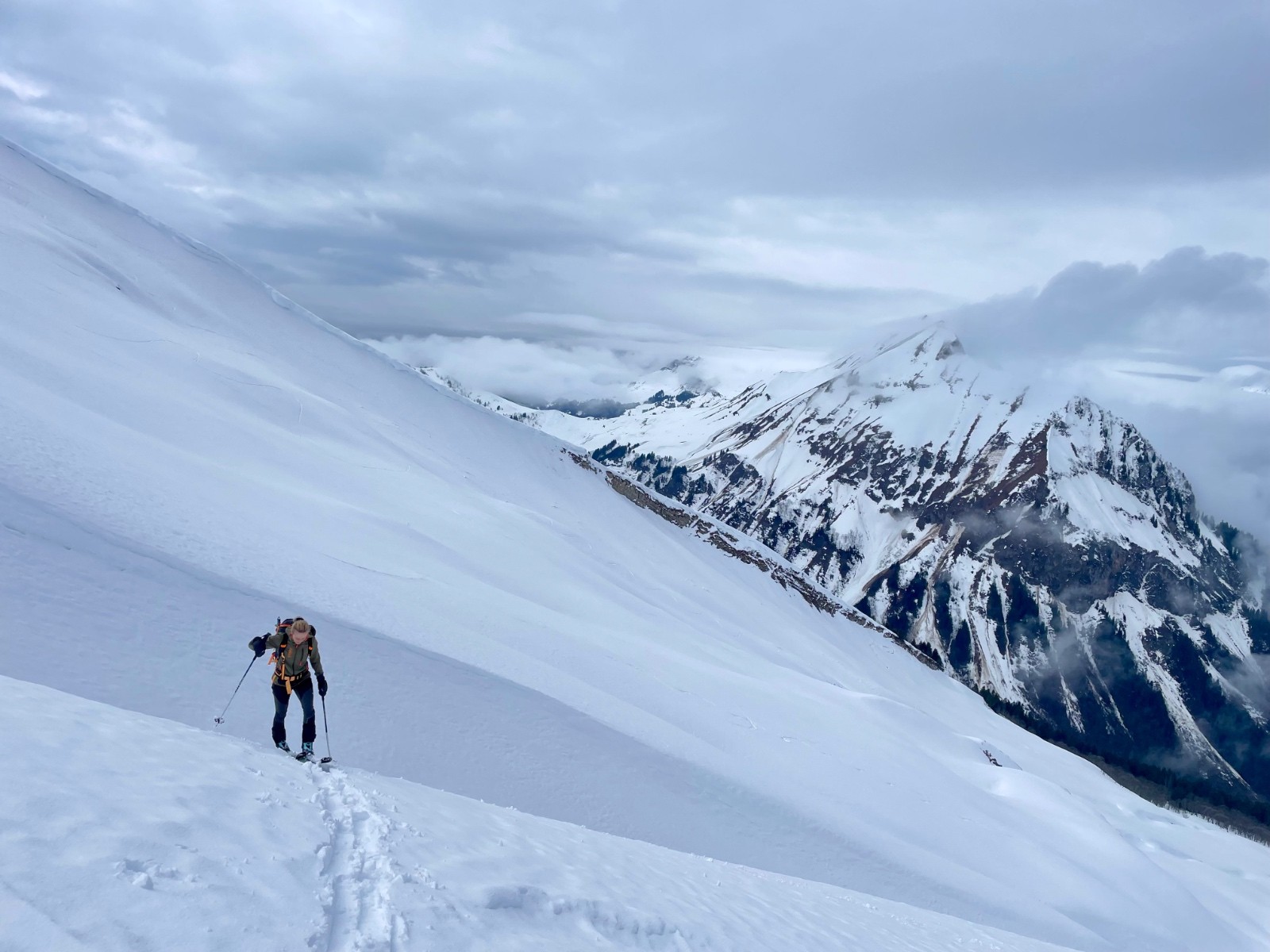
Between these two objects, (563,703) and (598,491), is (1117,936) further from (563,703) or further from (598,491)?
(598,491)

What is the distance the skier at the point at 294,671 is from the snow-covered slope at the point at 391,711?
1014mm

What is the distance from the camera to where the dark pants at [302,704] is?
10.9 metres

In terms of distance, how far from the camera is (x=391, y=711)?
14664 millimetres

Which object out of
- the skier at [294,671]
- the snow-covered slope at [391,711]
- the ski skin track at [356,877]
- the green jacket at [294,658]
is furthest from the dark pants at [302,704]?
the ski skin track at [356,877]

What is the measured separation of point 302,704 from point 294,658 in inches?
31.5

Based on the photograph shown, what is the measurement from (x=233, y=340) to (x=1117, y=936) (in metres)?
57.9

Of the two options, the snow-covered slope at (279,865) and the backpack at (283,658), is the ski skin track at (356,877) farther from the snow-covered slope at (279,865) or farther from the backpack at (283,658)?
the backpack at (283,658)

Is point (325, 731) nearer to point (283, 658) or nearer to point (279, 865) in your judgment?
point (283, 658)

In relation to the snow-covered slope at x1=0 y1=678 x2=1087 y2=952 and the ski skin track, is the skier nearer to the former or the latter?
the snow-covered slope at x1=0 y1=678 x2=1087 y2=952

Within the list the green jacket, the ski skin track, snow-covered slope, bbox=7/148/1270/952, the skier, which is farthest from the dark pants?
the ski skin track

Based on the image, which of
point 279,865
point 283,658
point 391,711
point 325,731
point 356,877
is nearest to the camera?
point 279,865

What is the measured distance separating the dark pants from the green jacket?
5.3 inches

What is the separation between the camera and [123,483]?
17.4 m

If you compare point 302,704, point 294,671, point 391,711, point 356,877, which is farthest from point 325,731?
point 356,877
